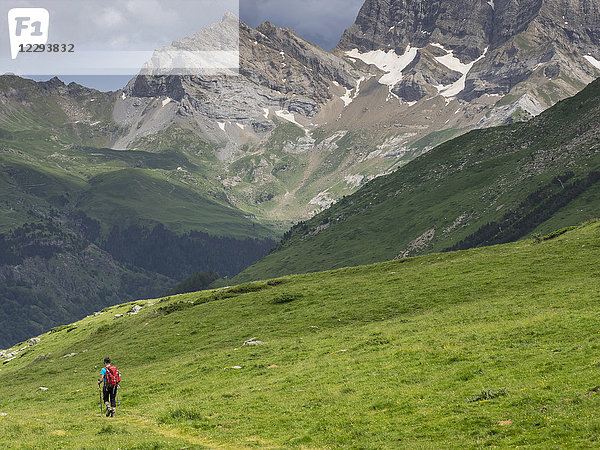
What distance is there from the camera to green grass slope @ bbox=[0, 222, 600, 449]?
27.1 meters

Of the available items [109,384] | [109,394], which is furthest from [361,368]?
[109,394]

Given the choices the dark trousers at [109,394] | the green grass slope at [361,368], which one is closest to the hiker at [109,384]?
the dark trousers at [109,394]

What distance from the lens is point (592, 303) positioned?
158 ft

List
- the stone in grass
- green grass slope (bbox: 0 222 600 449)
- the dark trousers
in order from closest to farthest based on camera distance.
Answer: green grass slope (bbox: 0 222 600 449)
the dark trousers
the stone in grass

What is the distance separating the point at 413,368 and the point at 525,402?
449 inches

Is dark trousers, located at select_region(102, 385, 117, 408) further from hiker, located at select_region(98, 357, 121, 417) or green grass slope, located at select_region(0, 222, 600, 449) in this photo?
green grass slope, located at select_region(0, 222, 600, 449)

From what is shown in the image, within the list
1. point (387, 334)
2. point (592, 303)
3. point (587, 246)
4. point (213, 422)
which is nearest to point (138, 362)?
point (387, 334)

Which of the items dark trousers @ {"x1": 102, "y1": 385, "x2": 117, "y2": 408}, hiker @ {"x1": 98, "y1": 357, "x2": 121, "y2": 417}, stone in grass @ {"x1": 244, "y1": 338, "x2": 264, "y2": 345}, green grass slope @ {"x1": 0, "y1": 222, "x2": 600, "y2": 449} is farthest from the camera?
stone in grass @ {"x1": 244, "y1": 338, "x2": 264, "y2": 345}

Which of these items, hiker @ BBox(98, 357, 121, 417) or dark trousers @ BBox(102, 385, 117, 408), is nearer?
hiker @ BBox(98, 357, 121, 417)

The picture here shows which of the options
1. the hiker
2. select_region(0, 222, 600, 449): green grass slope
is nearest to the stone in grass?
select_region(0, 222, 600, 449): green grass slope

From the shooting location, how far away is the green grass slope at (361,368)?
27.1 m

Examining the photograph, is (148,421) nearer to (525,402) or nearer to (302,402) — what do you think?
(302,402)

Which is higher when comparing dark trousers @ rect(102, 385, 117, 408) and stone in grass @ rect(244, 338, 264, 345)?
stone in grass @ rect(244, 338, 264, 345)

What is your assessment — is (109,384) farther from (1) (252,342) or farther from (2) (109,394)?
(1) (252,342)
